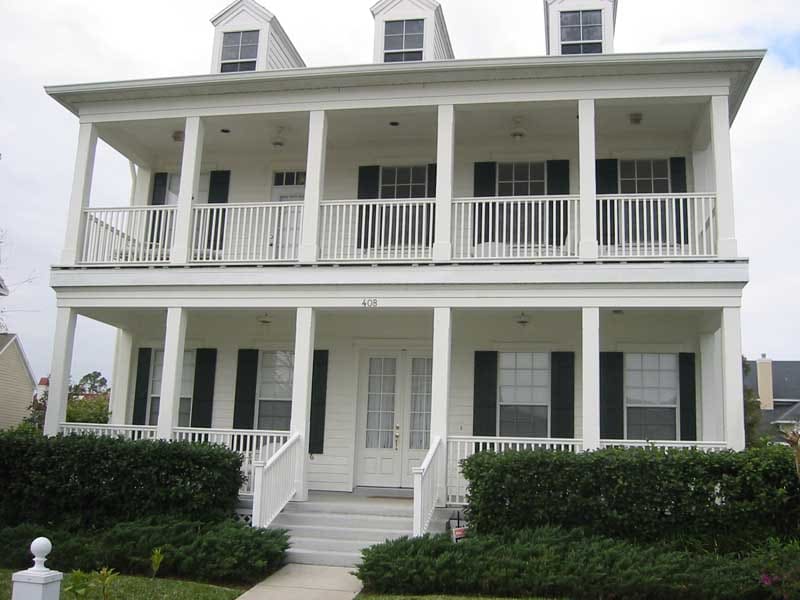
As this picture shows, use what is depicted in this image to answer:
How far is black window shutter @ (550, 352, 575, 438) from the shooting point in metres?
12.9

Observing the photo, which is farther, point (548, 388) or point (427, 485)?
point (548, 388)

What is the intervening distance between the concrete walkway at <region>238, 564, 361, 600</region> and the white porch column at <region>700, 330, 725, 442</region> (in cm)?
618

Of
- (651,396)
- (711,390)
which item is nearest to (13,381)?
(651,396)

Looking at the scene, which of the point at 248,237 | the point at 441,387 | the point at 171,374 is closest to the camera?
the point at 441,387

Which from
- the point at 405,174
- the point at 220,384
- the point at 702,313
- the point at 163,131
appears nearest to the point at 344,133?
the point at 405,174

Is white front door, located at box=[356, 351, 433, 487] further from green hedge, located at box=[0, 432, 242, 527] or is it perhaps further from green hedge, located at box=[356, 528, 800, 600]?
green hedge, located at box=[356, 528, 800, 600]

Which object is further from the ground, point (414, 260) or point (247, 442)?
point (414, 260)

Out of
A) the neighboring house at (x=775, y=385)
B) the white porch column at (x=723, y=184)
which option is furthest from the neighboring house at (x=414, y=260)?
the neighboring house at (x=775, y=385)

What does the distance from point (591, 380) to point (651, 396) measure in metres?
2.25

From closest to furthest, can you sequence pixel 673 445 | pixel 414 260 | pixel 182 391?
pixel 673 445 → pixel 414 260 → pixel 182 391

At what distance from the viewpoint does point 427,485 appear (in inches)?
412

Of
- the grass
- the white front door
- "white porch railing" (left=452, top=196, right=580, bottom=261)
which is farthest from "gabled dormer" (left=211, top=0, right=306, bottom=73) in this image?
the grass

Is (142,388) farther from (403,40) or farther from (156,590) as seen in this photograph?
(403,40)

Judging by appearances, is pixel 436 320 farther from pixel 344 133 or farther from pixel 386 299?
pixel 344 133
